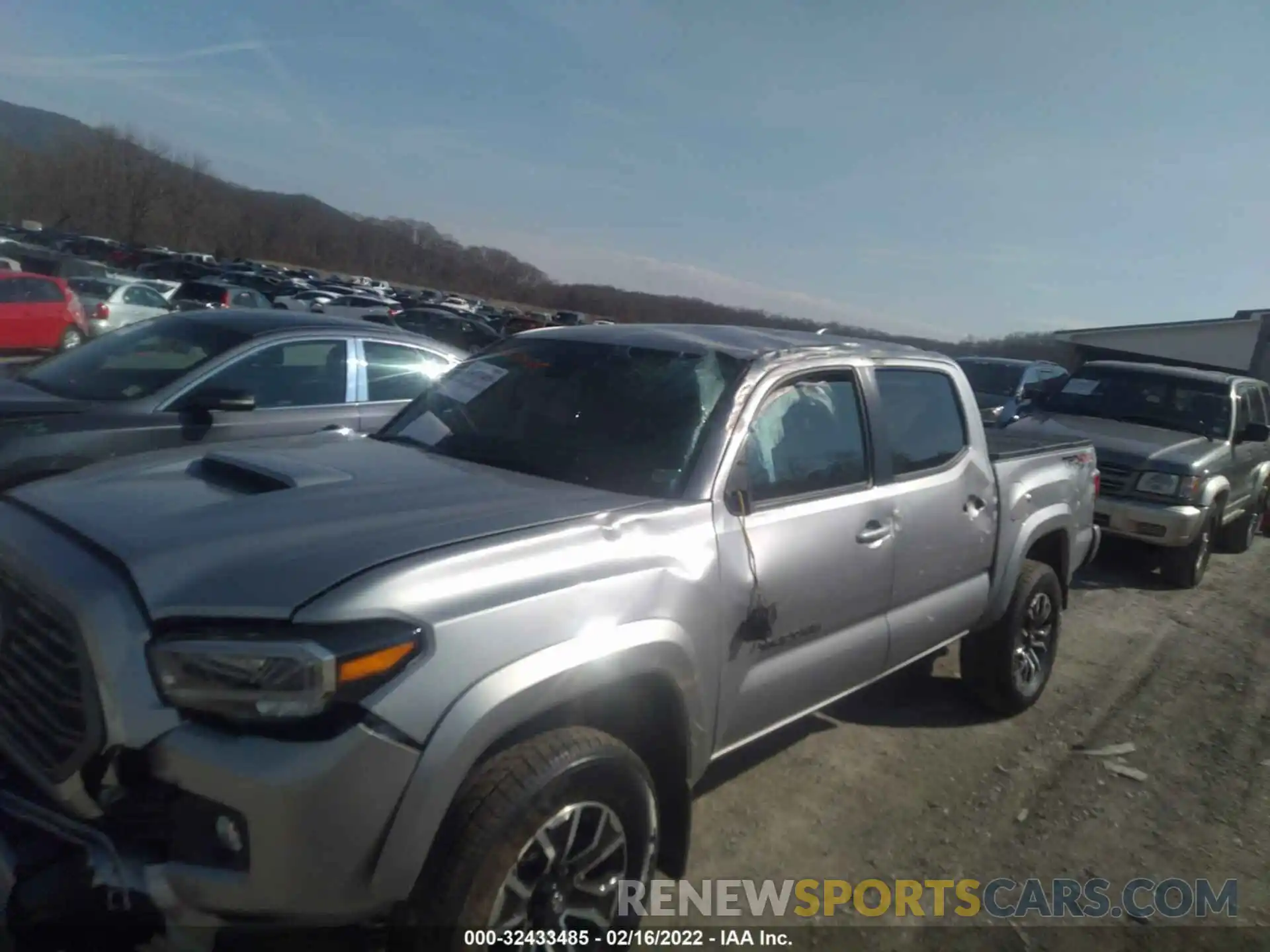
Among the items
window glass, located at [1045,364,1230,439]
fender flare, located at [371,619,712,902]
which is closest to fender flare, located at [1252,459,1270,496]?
window glass, located at [1045,364,1230,439]

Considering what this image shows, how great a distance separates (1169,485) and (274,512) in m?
8.12

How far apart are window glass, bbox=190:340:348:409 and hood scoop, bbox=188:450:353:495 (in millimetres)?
2813

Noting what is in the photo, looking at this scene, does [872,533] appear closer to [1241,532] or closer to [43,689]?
[43,689]

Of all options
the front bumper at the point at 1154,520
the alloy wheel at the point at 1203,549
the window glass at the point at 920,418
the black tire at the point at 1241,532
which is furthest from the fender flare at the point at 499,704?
the black tire at the point at 1241,532

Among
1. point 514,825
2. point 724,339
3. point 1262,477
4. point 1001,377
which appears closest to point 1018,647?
point 724,339

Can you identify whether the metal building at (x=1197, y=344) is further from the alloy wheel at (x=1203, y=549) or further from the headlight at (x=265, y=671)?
the headlight at (x=265, y=671)

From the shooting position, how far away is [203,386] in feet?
18.8

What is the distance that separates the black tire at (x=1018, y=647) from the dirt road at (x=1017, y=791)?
169 mm

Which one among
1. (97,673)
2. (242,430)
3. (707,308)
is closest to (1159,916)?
(97,673)

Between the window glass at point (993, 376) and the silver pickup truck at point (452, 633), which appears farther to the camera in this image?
the window glass at point (993, 376)

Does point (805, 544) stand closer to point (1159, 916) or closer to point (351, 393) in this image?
point (1159, 916)

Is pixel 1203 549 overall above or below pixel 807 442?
below

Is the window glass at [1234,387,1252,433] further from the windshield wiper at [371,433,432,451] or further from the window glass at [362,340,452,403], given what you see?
the windshield wiper at [371,433,432,451]

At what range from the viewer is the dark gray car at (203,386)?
5172 millimetres
